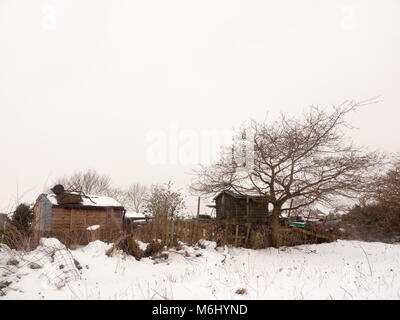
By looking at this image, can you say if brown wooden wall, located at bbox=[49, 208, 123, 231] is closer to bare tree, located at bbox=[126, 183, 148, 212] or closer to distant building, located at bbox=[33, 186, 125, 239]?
distant building, located at bbox=[33, 186, 125, 239]

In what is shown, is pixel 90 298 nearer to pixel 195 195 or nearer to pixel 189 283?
pixel 189 283

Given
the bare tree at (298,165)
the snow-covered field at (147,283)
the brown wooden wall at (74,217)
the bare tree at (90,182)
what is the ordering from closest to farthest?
the snow-covered field at (147,283), the bare tree at (298,165), the brown wooden wall at (74,217), the bare tree at (90,182)

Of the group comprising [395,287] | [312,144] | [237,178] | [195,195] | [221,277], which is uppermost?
[312,144]

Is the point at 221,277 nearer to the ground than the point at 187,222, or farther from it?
nearer to the ground

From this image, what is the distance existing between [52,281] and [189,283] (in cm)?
259

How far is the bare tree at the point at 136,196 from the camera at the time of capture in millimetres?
46125

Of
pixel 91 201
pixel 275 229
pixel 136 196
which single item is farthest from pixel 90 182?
pixel 275 229

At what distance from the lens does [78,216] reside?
21984 mm

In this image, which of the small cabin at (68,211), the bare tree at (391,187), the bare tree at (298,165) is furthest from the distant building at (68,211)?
Result: the bare tree at (391,187)

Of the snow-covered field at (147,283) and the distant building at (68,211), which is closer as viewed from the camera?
the snow-covered field at (147,283)

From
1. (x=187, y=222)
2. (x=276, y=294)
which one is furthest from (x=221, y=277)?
(x=187, y=222)

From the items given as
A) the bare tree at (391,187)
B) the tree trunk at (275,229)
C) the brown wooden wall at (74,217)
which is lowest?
the brown wooden wall at (74,217)

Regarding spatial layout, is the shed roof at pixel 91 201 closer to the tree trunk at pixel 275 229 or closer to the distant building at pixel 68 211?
the distant building at pixel 68 211
